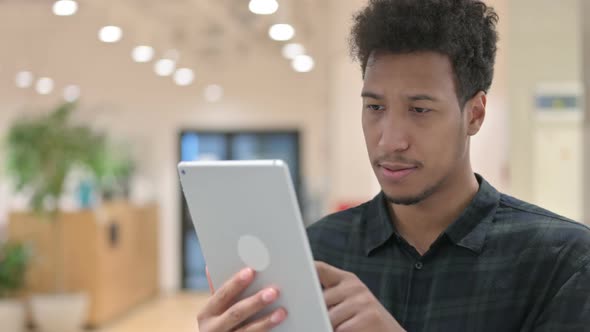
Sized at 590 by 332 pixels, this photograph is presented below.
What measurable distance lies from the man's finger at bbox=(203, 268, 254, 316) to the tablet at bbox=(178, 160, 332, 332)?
20 mm

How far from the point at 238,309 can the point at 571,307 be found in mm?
506

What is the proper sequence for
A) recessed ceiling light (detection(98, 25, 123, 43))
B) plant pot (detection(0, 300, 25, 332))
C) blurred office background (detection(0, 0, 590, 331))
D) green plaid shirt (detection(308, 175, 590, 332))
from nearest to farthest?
green plaid shirt (detection(308, 175, 590, 332)) → blurred office background (detection(0, 0, 590, 331)) → recessed ceiling light (detection(98, 25, 123, 43)) → plant pot (detection(0, 300, 25, 332))

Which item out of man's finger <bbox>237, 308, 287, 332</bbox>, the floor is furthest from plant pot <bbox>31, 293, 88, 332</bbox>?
man's finger <bbox>237, 308, 287, 332</bbox>

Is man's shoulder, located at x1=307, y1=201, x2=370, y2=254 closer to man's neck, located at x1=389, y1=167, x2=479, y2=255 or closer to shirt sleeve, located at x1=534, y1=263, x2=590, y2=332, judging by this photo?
man's neck, located at x1=389, y1=167, x2=479, y2=255

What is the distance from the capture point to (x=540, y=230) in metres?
1.37

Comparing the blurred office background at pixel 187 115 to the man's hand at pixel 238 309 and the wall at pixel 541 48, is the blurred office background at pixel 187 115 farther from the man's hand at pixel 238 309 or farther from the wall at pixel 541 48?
the man's hand at pixel 238 309

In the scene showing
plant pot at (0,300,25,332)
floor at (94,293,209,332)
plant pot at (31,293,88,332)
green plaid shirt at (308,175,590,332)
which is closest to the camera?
green plaid shirt at (308,175,590,332)

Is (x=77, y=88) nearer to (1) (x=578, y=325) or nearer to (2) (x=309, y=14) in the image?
(2) (x=309, y=14)

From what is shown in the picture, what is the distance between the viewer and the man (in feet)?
4.30

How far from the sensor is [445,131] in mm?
1364

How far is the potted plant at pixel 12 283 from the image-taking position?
28.0 feet

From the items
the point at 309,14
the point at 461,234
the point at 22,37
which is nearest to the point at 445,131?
the point at 461,234

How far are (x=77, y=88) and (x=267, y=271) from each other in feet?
39.6

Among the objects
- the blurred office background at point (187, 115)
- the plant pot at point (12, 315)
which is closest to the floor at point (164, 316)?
the blurred office background at point (187, 115)
